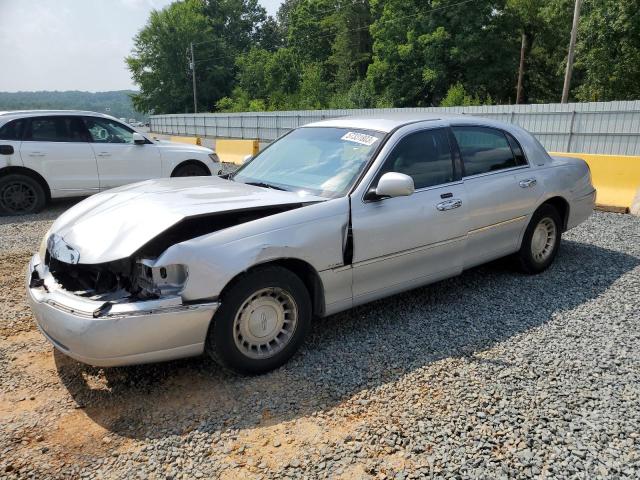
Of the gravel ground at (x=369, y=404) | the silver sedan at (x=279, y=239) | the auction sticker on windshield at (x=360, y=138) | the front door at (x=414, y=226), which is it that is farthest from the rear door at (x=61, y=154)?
the front door at (x=414, y=226)

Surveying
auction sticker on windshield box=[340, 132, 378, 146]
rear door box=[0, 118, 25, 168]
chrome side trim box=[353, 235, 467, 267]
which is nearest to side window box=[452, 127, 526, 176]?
chrome side trim box=[353, 235, 467, 267]

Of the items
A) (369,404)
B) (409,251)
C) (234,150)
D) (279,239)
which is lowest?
(369,404)

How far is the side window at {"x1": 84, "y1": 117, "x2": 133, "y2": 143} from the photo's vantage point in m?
8.72

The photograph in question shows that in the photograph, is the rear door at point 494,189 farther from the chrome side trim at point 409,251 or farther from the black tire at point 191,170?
the black tire at point 191,170

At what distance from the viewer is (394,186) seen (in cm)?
352

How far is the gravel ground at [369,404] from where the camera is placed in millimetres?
2514

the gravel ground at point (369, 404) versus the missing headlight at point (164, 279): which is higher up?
the missing headlight at point (164, 279)

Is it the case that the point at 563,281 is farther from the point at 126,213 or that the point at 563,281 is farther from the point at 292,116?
the point at 292,116

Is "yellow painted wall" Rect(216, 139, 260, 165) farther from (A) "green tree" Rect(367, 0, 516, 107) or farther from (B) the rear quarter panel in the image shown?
(A) "green tree" Rect(367, 0, 516, 107)

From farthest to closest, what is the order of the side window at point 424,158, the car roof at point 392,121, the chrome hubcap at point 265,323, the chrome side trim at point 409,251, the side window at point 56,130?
1. the side window at point 56,130
2. the car roof at point 392,121
3. the side window at point 424,158
4. the chrome side trim at point 409,251
5. the chrome hubcap at point 265,323

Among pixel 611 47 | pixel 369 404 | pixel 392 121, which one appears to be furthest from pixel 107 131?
pixel 611 47

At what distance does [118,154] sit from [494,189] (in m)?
6.83

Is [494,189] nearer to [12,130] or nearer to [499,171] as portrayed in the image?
[499,171]

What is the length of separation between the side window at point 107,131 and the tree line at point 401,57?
22744 mm
